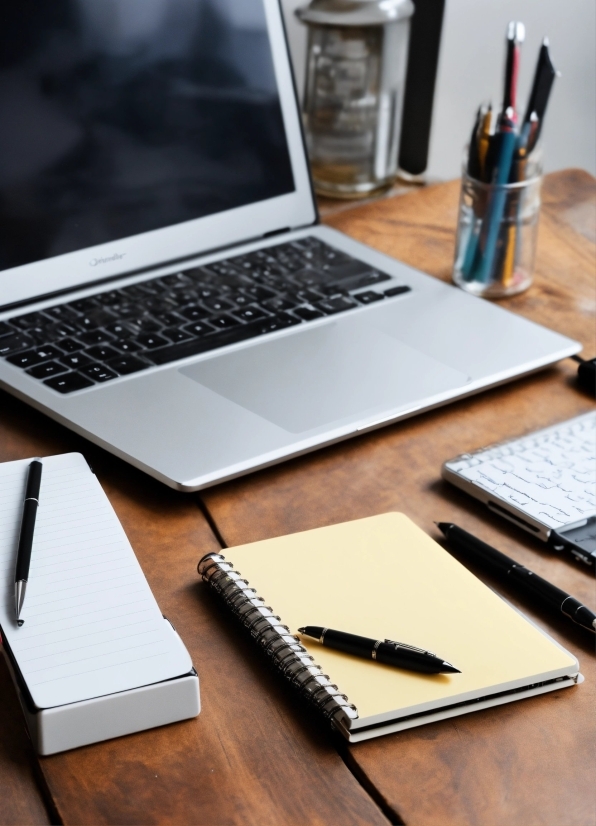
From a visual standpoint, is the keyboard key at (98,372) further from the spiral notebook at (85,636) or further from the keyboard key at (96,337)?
the spiral notebook at (85,636)

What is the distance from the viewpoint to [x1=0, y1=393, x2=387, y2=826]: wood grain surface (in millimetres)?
488

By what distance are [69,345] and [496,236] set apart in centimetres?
46

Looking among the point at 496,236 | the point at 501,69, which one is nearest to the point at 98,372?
the point at 496,236

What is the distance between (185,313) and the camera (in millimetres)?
934

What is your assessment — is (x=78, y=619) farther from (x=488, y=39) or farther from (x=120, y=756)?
(x=488, y=39)

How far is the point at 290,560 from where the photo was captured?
64 cm

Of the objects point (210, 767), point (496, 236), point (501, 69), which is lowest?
point (210, 767)

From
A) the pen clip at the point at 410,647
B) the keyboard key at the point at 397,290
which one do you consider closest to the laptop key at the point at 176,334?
the keyboard key at the point at 397,290

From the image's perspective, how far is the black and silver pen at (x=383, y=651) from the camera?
54 centimetres

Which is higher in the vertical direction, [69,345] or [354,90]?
[354,90]

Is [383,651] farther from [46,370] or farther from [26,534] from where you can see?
[46,370]

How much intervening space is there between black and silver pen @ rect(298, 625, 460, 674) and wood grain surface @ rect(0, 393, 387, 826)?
0.13 feet

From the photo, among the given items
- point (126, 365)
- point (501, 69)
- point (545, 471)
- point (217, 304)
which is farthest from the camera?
point (501, 69)

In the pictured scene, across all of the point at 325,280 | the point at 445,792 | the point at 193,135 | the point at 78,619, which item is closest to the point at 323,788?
the point at 445,792
